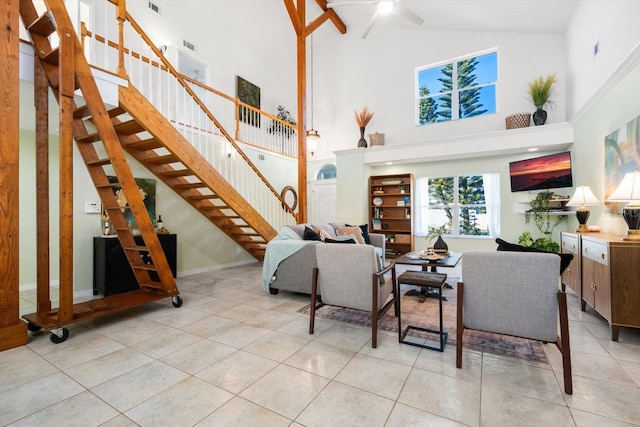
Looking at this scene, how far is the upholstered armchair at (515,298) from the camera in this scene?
6.11 ft

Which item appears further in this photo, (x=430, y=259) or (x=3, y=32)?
(x=430, y=259)

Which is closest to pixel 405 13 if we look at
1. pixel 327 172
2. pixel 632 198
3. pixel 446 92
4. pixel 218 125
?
pixel 446 92

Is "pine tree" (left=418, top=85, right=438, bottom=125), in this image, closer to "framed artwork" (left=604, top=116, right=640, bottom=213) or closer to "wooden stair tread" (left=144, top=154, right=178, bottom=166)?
"framed artwork" (left=604, top=116, right=640, bottom=213)

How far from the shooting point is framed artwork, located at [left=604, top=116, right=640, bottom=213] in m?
2.76

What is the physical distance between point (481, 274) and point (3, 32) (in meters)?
4.28

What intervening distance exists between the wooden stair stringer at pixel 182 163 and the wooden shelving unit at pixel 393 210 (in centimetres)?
306

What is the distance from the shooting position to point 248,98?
26.5 ft

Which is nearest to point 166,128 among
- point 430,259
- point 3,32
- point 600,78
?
point 3,32

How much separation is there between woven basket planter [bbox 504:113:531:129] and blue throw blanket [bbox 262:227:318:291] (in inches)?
184

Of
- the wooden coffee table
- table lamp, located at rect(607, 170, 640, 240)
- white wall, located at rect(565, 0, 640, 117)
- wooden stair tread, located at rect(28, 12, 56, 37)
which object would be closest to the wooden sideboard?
table lamp, located at rect(607, 170, 640, 240)

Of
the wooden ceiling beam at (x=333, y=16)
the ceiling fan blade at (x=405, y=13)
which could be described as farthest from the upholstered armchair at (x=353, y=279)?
the wooden ceiling beam at (x=333, y=16)

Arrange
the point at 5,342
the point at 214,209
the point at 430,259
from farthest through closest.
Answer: the point at 214,209 → the point at 430,259 → the point at 5,342

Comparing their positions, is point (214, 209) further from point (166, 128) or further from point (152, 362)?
point (152, 362)

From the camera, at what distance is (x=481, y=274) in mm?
2066
